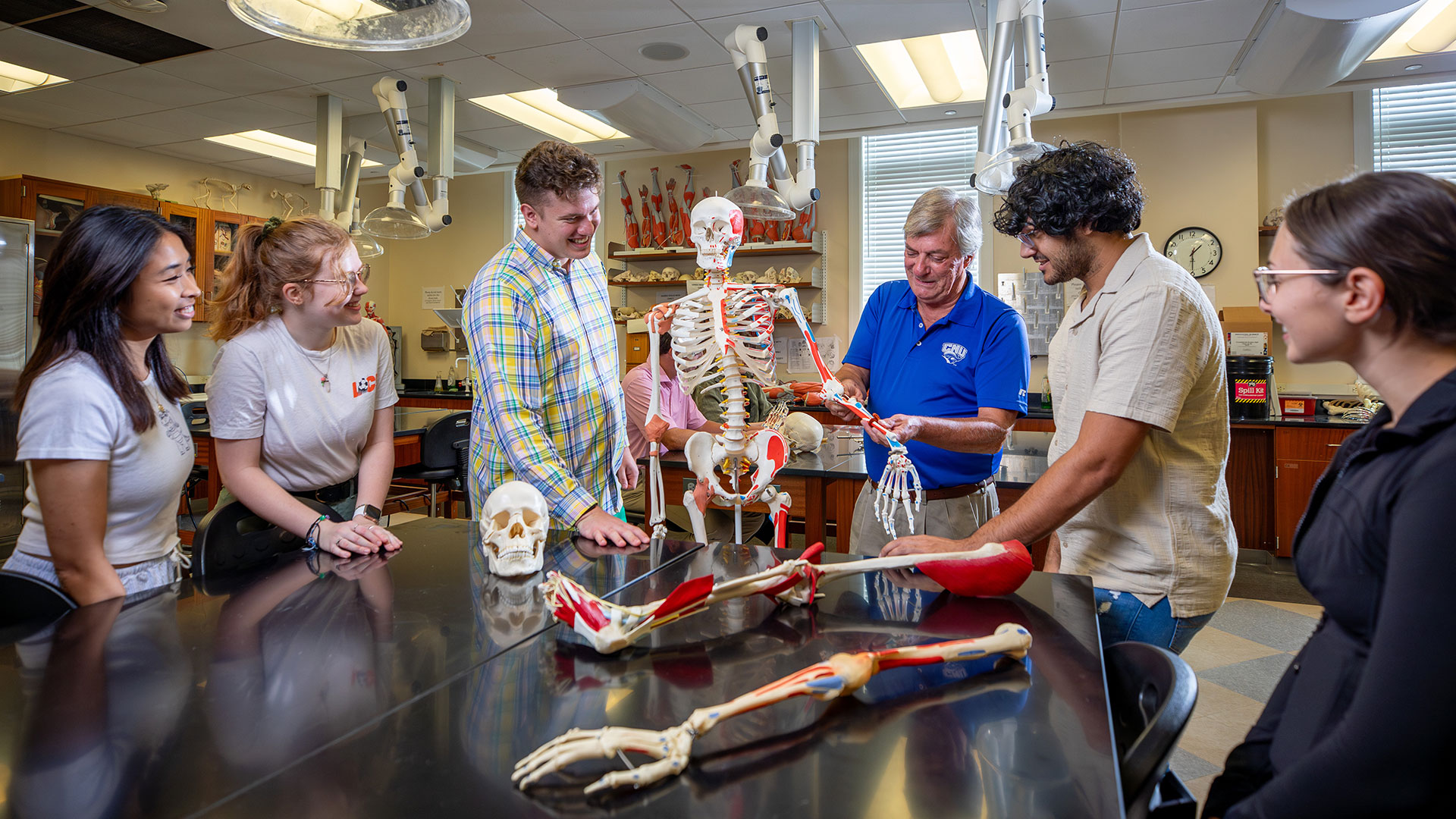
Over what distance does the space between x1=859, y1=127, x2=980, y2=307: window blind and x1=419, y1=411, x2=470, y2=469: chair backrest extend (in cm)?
351

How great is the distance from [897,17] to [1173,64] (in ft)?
6.35

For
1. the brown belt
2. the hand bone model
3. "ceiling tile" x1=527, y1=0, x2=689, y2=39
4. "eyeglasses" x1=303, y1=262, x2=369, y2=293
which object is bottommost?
the hand bone model

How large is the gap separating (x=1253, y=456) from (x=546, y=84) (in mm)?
5041

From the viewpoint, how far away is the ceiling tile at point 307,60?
15.9ft

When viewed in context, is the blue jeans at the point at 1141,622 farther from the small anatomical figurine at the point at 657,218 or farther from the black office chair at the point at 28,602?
the small anatomical figurine at the point at 657,218

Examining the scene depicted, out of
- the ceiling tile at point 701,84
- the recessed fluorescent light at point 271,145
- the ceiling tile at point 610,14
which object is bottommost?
the ceiling tile at point 610,14

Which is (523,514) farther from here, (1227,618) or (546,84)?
(546,84)

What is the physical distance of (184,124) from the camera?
6539mm

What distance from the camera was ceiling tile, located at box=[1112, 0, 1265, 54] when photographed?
169 inches

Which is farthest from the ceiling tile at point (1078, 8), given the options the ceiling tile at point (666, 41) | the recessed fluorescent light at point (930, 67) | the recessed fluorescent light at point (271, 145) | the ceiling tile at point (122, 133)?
the ceiling tile at point (122, 133)

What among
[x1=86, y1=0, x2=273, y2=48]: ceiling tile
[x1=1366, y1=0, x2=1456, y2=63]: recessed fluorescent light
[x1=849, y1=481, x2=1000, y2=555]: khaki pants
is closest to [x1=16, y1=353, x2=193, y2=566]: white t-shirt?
[x1=849, y1=481, x2=1000, y2=555]: khaki pants

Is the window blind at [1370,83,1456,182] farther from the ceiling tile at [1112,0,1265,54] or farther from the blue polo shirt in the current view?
the blue polo shirt

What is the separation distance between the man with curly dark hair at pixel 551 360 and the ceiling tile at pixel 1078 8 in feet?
10.9

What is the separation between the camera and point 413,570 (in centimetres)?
163
